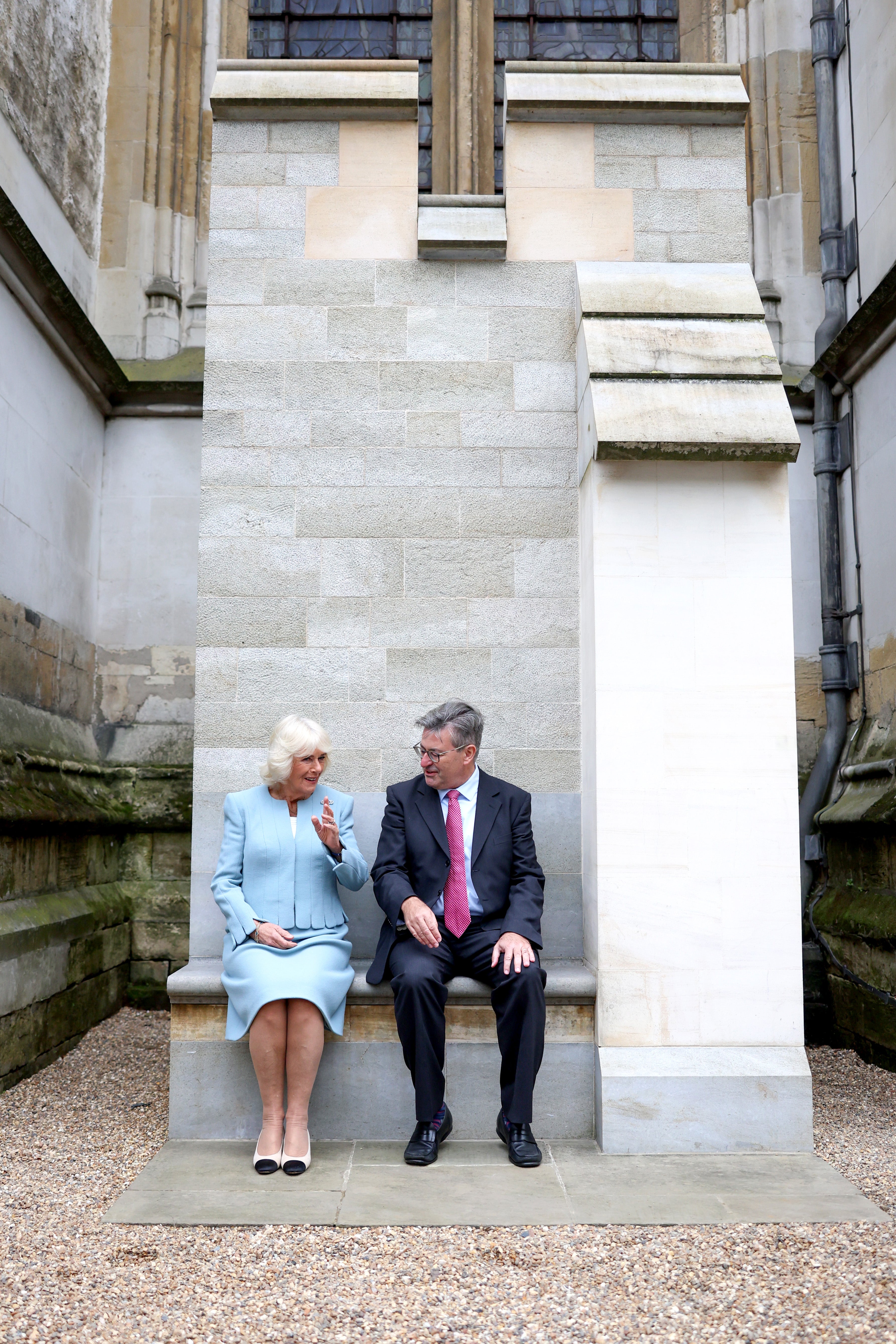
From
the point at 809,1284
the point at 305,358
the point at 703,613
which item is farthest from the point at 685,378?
the point at 809,1284

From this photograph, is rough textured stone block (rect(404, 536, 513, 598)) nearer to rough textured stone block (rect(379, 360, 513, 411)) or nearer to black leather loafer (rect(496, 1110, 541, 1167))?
rough textured stone block (rect(379, 360, 513, 411))

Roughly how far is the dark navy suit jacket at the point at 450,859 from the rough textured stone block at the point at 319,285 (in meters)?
2.00

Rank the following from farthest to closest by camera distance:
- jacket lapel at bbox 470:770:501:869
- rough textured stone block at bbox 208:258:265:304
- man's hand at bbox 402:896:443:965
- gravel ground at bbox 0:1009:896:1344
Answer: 1. rough textured stone block at bbox 208:258:265:304
2. jacket lapel at bbox 470:770:501:869
3. man's hand at bbox 402:896:443:965
4. gravel ground at bbox 0:1009:896:1344

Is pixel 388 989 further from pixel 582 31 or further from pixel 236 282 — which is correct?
pixel 582 31

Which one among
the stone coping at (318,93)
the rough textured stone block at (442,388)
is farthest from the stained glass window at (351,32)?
the rough textured stone block at (442,388)

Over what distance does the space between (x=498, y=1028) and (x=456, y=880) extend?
512 mm

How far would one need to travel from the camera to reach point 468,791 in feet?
12.9

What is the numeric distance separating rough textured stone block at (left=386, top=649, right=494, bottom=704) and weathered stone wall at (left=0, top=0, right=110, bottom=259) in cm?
394

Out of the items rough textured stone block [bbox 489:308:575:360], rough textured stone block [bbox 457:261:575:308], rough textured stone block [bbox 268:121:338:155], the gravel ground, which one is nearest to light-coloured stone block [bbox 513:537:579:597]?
rough textured stone block [bbox 489:308:575:360]

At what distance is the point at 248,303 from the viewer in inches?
174

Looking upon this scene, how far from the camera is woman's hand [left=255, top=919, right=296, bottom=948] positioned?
11.8 ft

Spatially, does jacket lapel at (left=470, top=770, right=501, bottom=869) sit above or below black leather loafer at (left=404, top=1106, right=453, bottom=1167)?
above

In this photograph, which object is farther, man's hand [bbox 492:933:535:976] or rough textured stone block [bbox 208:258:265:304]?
rough textured stone block [bbox 208:258:265:304]

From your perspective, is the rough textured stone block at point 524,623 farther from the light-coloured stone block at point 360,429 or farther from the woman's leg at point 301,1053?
the woman's leg at point 301,1053
